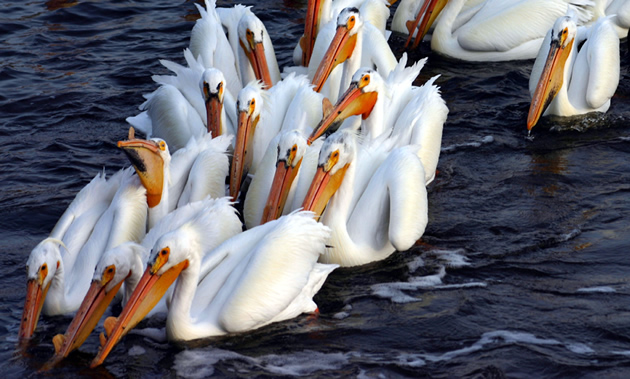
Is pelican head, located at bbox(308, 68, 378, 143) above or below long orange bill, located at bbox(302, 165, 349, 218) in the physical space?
above

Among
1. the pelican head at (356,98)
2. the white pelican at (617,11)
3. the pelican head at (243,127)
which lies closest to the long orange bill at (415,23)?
the white pelican at (617,11)

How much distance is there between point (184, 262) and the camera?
13.3 ft

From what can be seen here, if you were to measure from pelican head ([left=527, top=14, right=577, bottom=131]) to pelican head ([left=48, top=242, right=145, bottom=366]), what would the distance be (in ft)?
10.4

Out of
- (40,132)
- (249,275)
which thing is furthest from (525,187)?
(40,132)

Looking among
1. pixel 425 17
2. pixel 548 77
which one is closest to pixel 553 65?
pixel 548 77

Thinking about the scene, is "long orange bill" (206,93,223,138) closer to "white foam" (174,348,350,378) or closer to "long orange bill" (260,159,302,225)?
"long orange bill" (260,159,302,225)

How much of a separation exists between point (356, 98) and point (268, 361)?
6.05ft

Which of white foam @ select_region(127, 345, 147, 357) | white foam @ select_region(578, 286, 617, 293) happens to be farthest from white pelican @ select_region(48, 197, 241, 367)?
white foam @ select_region(578, 286, 617, 293)

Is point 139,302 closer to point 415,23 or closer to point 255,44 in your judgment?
point 255,44

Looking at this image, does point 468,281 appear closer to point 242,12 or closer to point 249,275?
point 249,275

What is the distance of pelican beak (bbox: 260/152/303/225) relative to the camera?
15.9 feet

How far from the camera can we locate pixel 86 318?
13.2 ft

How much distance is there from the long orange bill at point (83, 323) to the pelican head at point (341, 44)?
A: 7.94ft

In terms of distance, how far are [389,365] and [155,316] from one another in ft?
3.94
